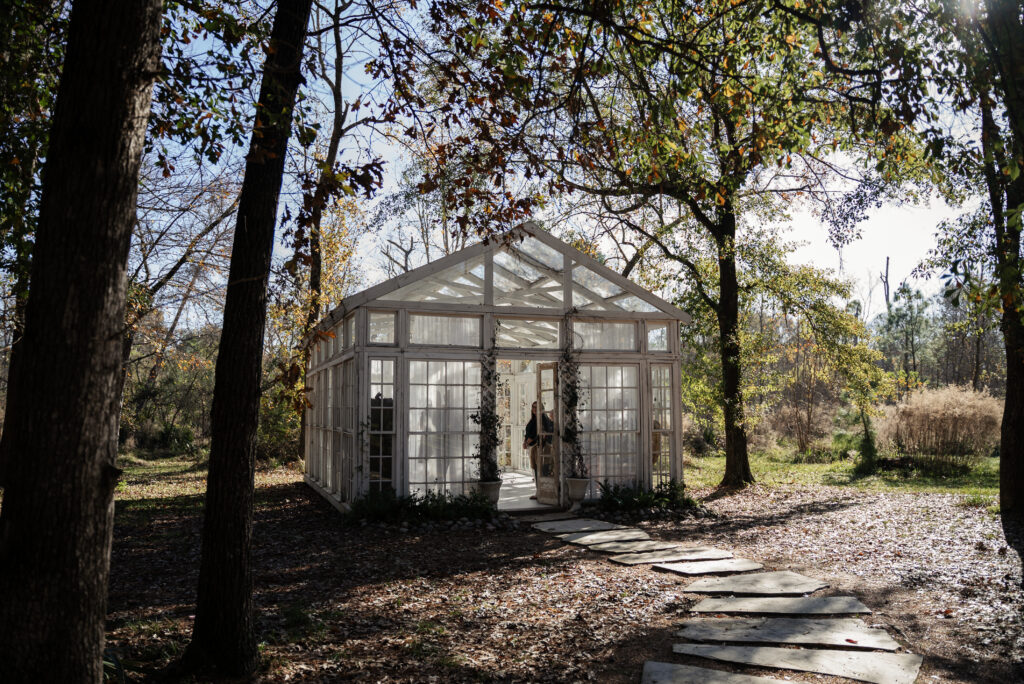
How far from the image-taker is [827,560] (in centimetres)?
702

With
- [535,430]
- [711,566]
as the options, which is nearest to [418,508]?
[535,430]

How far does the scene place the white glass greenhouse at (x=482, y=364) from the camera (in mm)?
9164

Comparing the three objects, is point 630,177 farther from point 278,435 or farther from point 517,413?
point 278,435

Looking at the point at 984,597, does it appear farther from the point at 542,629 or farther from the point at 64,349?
the point at 64,349

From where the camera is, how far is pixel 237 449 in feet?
12.0

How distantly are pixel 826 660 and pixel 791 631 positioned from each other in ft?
1.75

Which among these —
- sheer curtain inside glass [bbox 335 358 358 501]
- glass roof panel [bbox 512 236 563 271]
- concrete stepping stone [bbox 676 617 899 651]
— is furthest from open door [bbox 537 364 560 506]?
concrete stepping stone [bbox 676 617 899 651]

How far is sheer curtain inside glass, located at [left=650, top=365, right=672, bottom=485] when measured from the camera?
34.5 feet

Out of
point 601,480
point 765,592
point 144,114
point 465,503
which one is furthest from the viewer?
point 601,480

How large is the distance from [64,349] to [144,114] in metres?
0.91

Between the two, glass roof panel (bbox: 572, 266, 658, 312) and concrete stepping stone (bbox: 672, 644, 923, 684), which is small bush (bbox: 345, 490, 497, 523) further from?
A: concrete stepping stone (bbox: 672, 644, 923, 684)

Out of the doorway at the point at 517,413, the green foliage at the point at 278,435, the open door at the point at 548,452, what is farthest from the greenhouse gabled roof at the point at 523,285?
the green foliage at the point at 278,435

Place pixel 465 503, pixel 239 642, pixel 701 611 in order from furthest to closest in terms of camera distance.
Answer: pixel 465 503 → pixel 701 611 → pixel 239 642

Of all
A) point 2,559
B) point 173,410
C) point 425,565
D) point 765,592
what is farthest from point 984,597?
point 173,410
